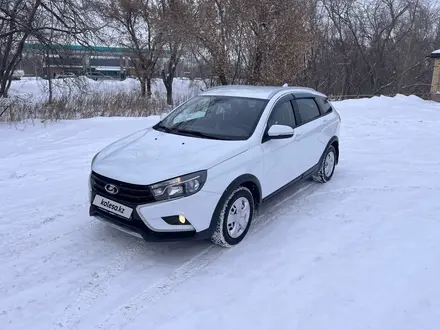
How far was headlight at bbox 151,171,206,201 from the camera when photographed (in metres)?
3.38

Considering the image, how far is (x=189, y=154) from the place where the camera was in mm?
3752

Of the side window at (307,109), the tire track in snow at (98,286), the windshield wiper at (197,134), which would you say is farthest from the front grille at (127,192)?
the side window at (307,109)

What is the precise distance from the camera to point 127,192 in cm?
348

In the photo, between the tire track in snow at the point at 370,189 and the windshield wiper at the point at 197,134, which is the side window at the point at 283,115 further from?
the tire track in snow at the point at 370,189

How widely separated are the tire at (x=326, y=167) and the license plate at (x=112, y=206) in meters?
3.27

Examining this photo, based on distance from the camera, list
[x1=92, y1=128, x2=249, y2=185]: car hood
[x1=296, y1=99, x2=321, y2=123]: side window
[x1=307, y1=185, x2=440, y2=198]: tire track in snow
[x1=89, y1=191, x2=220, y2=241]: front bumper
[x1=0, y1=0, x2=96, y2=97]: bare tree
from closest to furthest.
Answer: [x1=89, y1=191, x2=220, y2=241]: front bumper < [x1=92, y1=128, x2=249, y2=185]: car hood < [x1=296, y1=99, x2=321, y2=123]: side window < [x1=307, y1=185, x2=440, y2=198]: tire track in snow < [x1=0, y1=0, x2=96, y2=97]: bare tree

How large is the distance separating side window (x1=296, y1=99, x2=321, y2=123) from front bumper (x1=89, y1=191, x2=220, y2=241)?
89.1 inches

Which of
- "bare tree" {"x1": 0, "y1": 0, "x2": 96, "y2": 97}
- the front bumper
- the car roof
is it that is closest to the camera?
the front bumper

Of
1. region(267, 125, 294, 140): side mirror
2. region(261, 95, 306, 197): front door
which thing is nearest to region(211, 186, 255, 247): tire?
region(261, 95, 306, 197): front door

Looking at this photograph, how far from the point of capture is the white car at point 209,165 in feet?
11.2

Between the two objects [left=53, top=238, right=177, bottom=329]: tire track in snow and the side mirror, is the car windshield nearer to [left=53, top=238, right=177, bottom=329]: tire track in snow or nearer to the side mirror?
the side mirror

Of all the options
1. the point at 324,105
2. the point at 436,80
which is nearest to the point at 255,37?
the point at 436,80

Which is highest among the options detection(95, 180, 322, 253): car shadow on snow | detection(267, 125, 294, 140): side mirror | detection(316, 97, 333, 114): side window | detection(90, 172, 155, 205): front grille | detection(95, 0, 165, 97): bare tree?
detection(95, 0, 165, 97): bare tree

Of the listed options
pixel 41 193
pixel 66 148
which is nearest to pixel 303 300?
pixel 41 193
